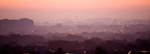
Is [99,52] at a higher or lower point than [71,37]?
higher

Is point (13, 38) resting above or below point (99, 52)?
below

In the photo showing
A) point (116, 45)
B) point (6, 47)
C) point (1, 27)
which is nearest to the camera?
point (6, 47)

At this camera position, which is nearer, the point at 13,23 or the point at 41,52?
the point at 41,52

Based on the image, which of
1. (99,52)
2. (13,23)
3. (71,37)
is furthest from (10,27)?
(99,52)

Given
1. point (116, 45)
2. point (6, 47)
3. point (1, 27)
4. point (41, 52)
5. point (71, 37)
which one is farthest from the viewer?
point (1, 27)

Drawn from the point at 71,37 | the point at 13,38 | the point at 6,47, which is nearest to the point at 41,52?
the point at 6,47

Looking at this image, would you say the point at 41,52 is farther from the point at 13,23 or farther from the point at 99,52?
the point at 13,23

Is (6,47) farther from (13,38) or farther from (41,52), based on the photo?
(13,38)

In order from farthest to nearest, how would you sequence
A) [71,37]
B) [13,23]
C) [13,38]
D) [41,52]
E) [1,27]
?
[13,23], [1,27], [71,37], [13,38], [41,52]

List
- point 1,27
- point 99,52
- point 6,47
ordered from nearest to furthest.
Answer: point 99,52 < point 6,47 < point 1,27
